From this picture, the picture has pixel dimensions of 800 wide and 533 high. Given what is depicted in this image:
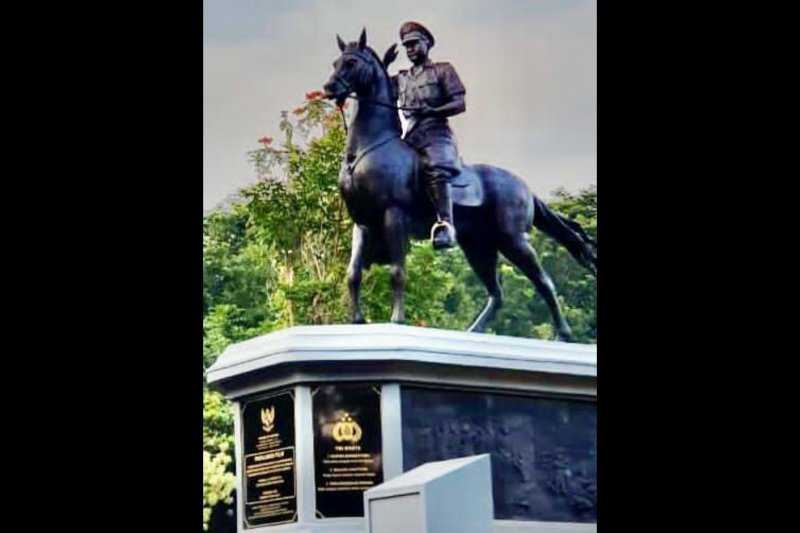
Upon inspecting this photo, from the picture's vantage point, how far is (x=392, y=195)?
51.4 feet

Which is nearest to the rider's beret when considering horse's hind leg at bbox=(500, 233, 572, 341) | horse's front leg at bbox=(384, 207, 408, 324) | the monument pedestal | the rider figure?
the rider figure

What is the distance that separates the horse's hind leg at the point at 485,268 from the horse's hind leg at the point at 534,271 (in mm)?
165

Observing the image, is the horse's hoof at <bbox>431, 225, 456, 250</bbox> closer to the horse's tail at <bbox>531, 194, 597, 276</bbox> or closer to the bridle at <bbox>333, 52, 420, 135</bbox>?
the bridle at <bbox>333, 52, 420, 135</bbox>

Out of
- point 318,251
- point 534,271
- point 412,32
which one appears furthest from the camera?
point 318,251

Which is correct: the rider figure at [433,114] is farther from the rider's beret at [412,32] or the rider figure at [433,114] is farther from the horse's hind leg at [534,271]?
the horse's hind leg at [534,271]

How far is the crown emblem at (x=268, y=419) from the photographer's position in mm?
15727

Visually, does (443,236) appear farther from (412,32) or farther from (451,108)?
(412,32)

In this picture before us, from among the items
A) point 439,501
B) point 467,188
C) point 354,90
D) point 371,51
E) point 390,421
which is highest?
point 371,51

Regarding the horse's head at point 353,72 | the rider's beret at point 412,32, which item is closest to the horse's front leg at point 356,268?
the horse's head at point 353,72

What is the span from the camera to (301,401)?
609 inches

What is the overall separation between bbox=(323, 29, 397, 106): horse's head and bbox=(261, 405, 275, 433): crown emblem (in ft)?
7.84

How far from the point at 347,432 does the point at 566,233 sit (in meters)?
2.88

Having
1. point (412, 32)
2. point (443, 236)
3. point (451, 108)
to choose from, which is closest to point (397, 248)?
point (443, 236)

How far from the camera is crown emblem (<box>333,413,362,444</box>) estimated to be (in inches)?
606
